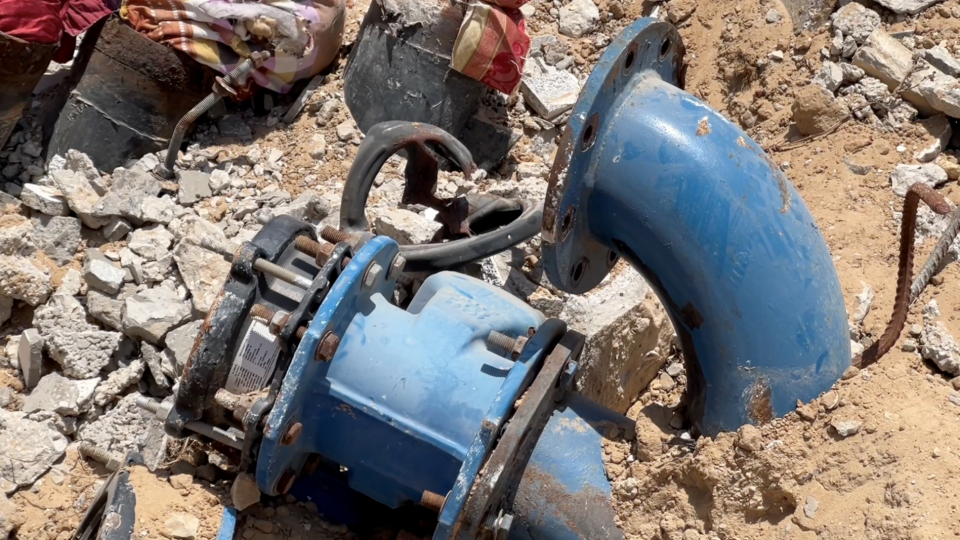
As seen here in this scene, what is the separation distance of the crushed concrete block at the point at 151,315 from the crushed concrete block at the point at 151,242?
163 millimetres

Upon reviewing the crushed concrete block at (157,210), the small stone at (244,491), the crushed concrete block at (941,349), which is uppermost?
the crushed concrete block at (941,349)

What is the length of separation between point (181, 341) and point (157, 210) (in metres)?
0.59

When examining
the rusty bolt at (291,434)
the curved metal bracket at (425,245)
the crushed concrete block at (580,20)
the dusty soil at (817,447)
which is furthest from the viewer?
the crushed concrete block at (580,20)

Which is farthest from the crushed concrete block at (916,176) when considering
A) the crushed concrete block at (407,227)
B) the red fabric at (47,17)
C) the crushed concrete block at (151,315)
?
the red fabric at (47,17)

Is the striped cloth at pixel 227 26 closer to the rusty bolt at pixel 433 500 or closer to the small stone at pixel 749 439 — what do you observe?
the rusty bolt at pixel 433 500

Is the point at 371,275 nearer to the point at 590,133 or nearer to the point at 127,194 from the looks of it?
the point at 590,133

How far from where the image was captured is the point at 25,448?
2.31 m

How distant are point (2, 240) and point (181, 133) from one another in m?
0.64

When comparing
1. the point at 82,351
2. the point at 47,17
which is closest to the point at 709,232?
the point at 82,351

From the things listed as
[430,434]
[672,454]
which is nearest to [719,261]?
[672,454]

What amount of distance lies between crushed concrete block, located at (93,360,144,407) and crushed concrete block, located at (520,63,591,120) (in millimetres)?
1610

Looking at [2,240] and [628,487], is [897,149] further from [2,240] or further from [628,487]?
[2,240]

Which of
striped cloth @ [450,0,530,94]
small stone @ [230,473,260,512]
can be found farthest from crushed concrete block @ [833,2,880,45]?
small stone @ [230,473,260,512]

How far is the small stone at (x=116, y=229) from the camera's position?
2762 millimetres
